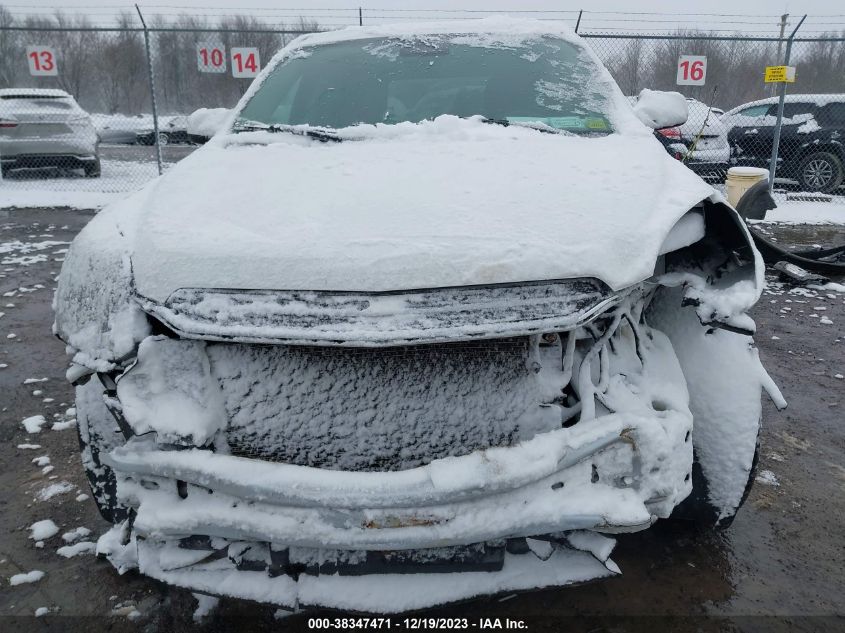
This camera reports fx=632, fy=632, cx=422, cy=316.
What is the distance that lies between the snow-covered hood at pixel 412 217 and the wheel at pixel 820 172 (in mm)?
9149

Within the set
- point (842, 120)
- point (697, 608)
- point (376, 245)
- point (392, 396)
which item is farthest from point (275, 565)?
point (842, 120)

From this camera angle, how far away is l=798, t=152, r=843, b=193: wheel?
946 cm

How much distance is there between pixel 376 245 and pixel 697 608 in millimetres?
1404

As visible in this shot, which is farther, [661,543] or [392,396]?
[661,543]

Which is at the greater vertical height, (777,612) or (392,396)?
(392,396)

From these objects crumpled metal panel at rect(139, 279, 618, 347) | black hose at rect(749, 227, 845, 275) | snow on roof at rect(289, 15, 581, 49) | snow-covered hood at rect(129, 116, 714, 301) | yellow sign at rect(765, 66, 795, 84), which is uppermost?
yellow sign at rect(765, 66, 795, 84)

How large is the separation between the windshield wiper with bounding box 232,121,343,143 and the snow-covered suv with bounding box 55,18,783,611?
49 centimetres

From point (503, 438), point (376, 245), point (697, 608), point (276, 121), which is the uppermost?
point (276, 121)

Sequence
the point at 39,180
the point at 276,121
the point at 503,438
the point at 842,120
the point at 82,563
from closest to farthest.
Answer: the point at 503,438, the point at 82,563, the point at 276,121, the point at 842,120, the point at 39,180

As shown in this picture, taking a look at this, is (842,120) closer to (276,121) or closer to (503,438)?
(276,121)

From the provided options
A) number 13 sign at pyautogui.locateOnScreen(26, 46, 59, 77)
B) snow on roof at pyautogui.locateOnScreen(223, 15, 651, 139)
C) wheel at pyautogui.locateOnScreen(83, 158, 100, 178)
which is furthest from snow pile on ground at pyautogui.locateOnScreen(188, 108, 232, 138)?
wheel at pyautogui.locateOnScreen(83, 158, 100, 178)

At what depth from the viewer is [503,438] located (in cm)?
156

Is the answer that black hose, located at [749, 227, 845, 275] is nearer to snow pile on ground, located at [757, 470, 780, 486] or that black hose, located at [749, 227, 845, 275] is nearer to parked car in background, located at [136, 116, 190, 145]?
snow pile on ground, located at [757, 470, 780, 486]

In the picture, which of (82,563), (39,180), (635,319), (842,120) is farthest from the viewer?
(39,180)
